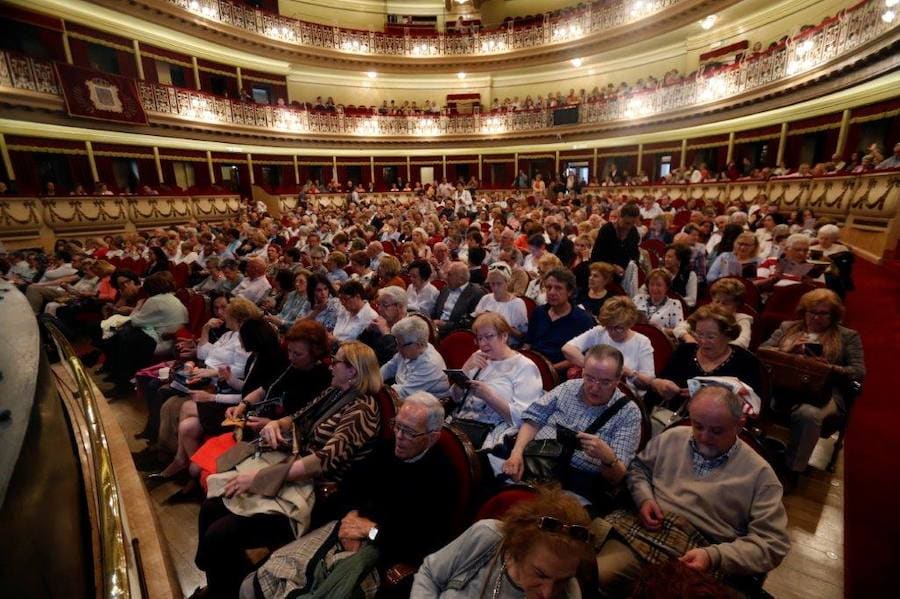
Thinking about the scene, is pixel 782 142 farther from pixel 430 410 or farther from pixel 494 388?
pixel 430 410

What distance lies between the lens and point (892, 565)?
1.94m

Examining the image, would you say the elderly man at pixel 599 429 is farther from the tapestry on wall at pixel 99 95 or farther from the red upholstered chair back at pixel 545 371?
the tapestry on wall at pixel 99 95

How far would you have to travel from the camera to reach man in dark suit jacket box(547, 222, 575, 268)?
17.5 feet

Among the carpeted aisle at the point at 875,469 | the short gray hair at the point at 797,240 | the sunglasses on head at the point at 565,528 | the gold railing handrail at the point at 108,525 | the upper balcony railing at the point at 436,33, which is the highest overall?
the upper balcony railing at the point at 436,33

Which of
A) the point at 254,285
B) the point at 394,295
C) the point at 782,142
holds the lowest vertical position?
the point at 254,285

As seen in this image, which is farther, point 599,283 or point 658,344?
point 599,283

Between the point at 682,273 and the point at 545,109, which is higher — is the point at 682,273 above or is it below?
below

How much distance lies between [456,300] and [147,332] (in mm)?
3014

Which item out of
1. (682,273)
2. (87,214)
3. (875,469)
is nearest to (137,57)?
(87,214)

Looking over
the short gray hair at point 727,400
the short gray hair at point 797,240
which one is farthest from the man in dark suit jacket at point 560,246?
the short gray hair at point 727,400

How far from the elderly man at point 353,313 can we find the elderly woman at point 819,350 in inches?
117

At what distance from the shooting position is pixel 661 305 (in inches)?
134

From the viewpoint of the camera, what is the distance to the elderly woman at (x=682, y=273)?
3.90 m

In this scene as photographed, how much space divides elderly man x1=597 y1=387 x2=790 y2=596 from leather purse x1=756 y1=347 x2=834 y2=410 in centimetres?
121
